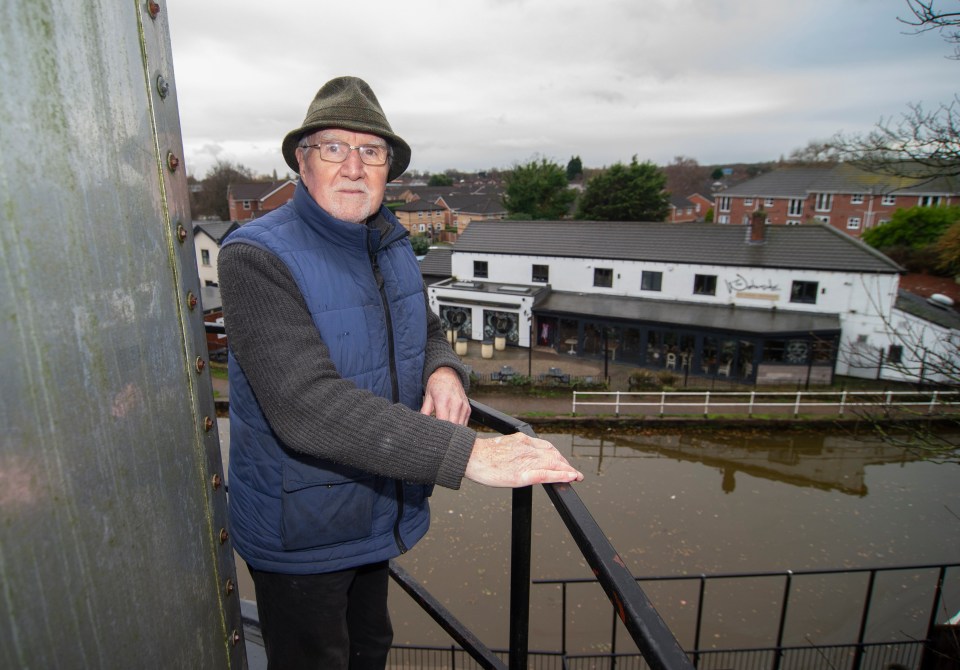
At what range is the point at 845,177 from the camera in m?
39.8

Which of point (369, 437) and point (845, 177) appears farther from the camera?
point (845, 177)

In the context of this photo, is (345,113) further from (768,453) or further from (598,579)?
(768,453)

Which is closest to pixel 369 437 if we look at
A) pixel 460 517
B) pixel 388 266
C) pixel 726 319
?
pixel 388 266

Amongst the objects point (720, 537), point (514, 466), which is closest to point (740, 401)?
point (720, 537)

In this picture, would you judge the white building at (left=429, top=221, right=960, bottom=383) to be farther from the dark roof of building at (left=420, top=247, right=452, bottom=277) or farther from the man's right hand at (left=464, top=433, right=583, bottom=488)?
the man's right hand at (left=464, top=433, right=583, bottom=488)

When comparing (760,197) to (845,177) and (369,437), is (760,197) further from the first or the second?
(369,437)

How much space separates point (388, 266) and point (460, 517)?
924 cm

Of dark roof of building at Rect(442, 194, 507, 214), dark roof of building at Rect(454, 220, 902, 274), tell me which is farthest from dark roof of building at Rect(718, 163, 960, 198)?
dark roof of building at Rect(454, 220, 902, 274)

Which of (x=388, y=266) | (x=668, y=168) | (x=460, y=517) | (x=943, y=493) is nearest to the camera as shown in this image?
(x=388, y=266)

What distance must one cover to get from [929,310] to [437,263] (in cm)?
1972

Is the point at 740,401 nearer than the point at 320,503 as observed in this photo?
No

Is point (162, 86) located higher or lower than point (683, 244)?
higher

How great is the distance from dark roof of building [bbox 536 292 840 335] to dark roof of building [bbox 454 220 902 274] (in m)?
1.59

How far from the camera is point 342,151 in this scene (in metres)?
1.79
